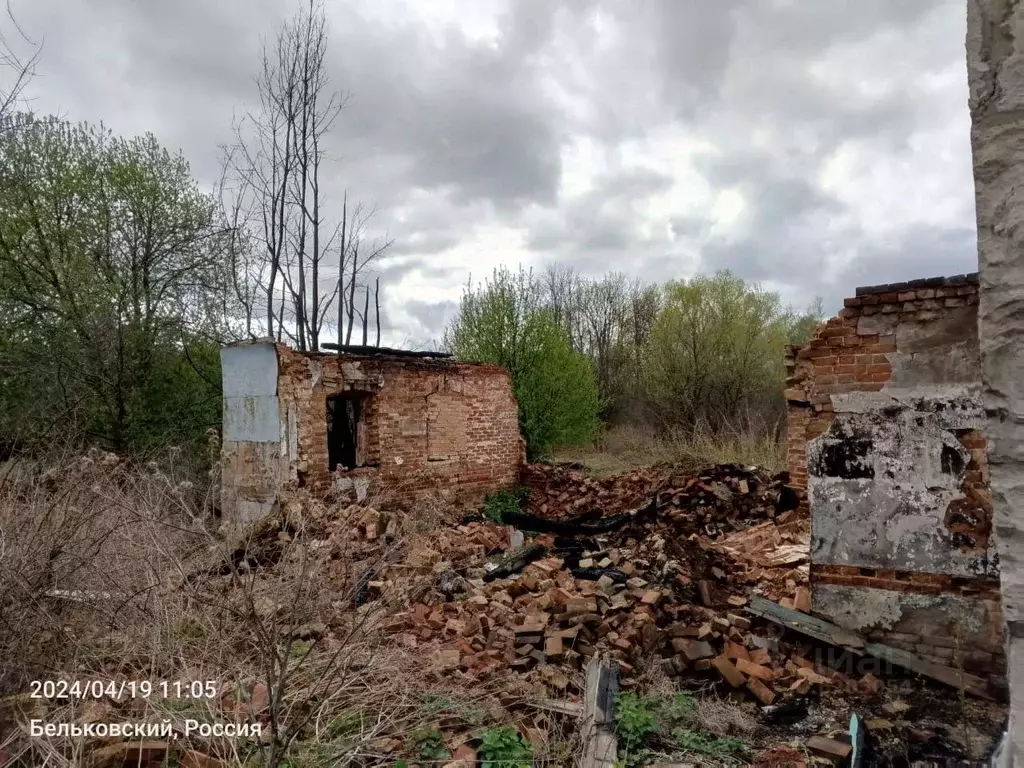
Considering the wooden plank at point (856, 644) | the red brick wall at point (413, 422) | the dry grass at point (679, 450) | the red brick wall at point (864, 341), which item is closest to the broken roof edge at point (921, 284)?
the red brick wall at point (864, 341)

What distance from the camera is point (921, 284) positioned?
4859mm

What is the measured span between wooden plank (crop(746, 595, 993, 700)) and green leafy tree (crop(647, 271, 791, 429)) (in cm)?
1862

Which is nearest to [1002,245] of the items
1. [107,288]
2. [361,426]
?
[361,426]

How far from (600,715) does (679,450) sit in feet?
50.1

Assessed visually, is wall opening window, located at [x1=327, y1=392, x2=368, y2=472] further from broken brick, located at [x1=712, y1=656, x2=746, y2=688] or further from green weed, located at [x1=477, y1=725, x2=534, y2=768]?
green weed, located at [x1=477, y1=725, x2=534, y2=768]

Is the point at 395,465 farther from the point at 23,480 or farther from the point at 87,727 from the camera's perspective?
the point at 87,727

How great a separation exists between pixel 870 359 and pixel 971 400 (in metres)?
0.72

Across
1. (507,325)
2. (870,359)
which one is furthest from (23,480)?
(507,325)

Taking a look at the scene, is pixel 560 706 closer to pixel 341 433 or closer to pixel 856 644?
pixel 856 644

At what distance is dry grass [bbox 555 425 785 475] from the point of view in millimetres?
15871

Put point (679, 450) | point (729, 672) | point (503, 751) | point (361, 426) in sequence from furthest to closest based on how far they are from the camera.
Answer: point (679, 450) → point (361, 426) → point (729, 672) → point (503, 751)

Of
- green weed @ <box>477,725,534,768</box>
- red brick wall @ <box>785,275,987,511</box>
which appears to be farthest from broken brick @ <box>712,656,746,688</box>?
red brick wall @ <box>785,275,987,511</box>

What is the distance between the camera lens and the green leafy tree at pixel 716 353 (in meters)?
23.9

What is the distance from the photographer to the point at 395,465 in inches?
439
